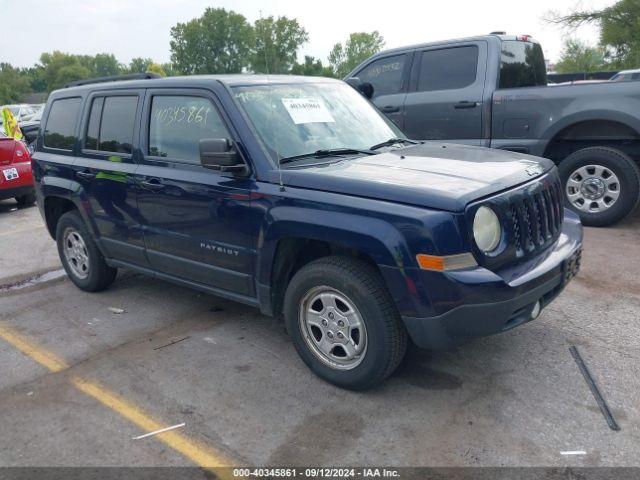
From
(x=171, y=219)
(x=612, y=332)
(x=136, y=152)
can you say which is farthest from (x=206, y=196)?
(x=612, y=332)

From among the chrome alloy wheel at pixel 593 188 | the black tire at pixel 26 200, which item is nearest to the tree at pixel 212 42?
the black tire at pixel 26 200

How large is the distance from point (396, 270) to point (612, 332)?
2004mm

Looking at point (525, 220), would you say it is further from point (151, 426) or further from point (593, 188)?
point (593, 188)

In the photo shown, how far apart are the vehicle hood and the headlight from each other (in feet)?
0.32

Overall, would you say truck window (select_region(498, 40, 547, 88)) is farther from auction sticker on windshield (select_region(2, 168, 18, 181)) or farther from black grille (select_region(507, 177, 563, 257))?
auction sticker on windshield (select_region(2, 168, 18, 181))

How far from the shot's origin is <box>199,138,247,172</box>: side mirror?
3389 mm

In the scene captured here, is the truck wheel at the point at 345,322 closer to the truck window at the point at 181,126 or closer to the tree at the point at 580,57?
the truck window at the point at 181,126

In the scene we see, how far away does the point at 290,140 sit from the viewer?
12.0 ft

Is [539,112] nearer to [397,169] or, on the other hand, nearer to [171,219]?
[397,169]

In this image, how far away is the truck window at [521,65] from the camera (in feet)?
22.4

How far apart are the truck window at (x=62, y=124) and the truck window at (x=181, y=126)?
4.05 feet

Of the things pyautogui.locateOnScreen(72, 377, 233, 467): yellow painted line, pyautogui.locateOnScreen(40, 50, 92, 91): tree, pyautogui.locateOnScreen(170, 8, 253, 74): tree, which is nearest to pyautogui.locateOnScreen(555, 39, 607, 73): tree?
pyautogui.locateOnScreen(72, 377, 233, 467): yellow painted line

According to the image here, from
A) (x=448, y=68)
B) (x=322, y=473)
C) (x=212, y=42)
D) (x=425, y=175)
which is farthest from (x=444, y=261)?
(x=212, y=42)

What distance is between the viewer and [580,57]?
96.6 feet
